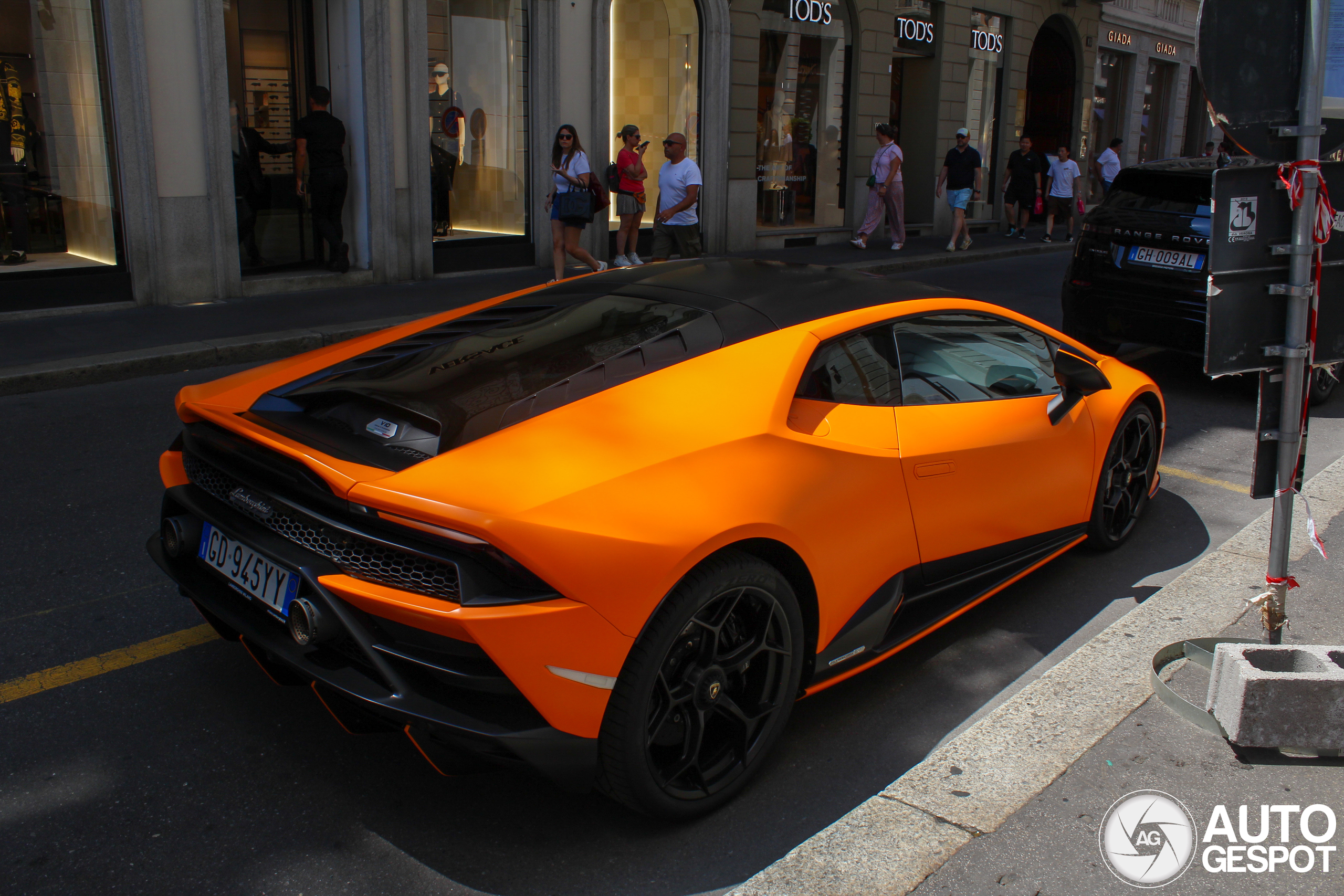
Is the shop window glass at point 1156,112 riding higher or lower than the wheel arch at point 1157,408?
higher

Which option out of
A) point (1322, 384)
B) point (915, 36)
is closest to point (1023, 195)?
point (915, 36)

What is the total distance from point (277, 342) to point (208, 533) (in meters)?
6.32

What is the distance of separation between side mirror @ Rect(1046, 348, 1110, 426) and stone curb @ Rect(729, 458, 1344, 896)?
781 millimetres

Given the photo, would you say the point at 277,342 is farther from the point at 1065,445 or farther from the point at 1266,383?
the point at 1266,383

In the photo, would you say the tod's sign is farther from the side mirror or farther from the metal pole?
the metal pole

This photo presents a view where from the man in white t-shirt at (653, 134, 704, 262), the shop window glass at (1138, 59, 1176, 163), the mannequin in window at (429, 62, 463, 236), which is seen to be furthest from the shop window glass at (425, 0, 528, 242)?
the shop window glass at (1138, 59, 1176, 163)

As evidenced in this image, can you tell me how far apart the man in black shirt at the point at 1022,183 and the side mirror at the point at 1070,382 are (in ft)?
54.6

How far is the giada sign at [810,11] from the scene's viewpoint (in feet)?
56.9

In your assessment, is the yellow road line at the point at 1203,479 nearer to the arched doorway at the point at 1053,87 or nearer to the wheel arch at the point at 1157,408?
the wheel arch at the point at 1157,408

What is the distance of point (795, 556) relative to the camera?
2936 mm

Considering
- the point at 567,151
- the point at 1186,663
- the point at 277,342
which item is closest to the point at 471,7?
the point at 567,151

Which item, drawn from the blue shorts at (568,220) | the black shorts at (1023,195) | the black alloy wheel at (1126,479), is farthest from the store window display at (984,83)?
the black alloy wheel at (1126,479)

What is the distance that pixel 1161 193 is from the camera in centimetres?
798

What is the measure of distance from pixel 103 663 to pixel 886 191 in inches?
608
